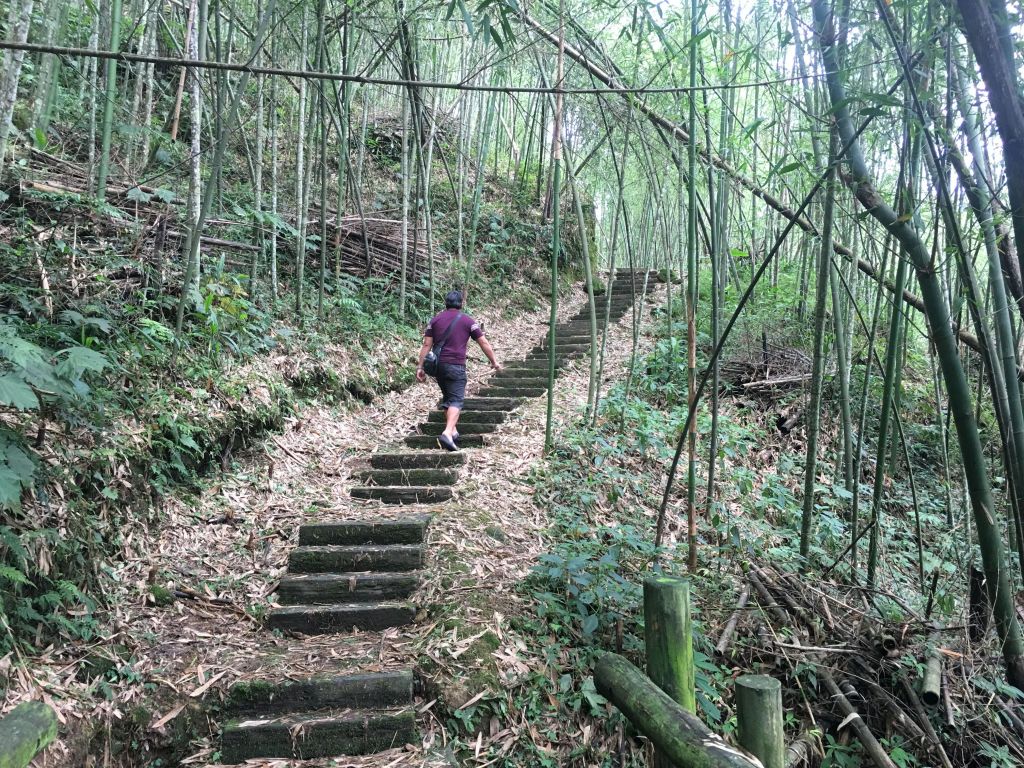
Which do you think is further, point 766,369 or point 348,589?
point 766,369

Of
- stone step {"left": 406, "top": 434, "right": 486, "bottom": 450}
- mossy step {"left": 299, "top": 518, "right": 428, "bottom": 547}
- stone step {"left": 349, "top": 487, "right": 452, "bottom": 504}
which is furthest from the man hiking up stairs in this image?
mossy step {"left": 299, "top": 518, "right": 428, "bottom": 547}

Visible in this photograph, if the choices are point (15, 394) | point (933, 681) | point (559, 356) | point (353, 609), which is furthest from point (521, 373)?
point (15, 394)

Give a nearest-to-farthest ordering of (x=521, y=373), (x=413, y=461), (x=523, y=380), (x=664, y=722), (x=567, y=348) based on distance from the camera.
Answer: (x=664, y=722) → (x=413, y=461) → (x=523, y=380) → (x=521, y=373) → (x=567, y=348)

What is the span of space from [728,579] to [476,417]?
2942 mm

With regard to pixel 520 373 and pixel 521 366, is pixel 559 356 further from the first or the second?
pixel 520 373

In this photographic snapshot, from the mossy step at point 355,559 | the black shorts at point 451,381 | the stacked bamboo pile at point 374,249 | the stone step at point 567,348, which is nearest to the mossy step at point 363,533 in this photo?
the mossy step at point 355,559

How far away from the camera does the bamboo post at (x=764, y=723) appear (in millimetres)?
2133

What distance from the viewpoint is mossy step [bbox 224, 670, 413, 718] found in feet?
9.08

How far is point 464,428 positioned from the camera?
5.89 meters

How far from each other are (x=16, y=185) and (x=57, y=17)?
143cm

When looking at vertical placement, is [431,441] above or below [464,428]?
below

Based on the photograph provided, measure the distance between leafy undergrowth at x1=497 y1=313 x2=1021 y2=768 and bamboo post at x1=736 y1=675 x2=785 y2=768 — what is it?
2.03 ft

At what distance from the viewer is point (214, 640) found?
3070 mm

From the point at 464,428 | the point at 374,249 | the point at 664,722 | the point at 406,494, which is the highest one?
the point at 374,249
